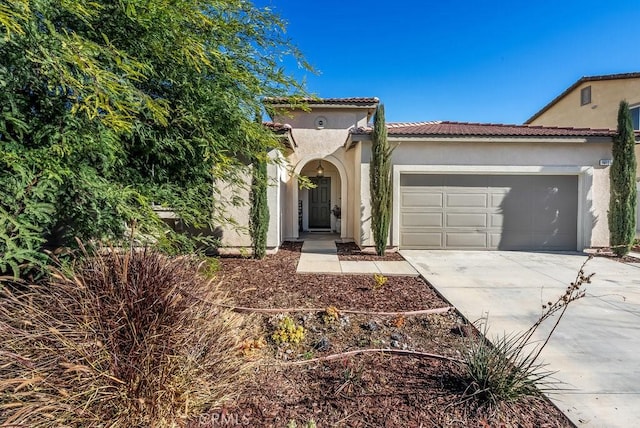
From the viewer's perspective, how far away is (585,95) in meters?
16.5

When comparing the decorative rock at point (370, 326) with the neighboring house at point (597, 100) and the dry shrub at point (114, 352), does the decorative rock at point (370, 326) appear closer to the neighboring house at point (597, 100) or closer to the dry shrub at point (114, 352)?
the dry shrub at point (114, 352)

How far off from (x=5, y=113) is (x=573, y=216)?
13.9m

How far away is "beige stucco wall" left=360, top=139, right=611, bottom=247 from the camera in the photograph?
10102mm

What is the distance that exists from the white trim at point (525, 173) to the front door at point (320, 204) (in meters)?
5.35

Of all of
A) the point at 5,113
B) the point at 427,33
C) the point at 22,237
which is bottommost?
the point at 22,237

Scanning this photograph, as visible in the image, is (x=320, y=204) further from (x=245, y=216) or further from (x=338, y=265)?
(x=338, y=265)

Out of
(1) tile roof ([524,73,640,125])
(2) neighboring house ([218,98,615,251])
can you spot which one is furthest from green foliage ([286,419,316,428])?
(1) tile roof ([524,73,640,125])

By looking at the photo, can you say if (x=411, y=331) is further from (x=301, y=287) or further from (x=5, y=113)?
(x=5, y=113)

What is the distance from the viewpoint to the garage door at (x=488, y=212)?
10.4 m

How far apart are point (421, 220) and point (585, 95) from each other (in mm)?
13836

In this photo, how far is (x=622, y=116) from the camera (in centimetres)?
951

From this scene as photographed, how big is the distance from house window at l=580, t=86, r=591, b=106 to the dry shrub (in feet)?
70.0

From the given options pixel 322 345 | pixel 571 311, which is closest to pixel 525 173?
pixel 571 311

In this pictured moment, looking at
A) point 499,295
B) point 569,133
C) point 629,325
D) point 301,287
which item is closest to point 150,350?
point 301,287
